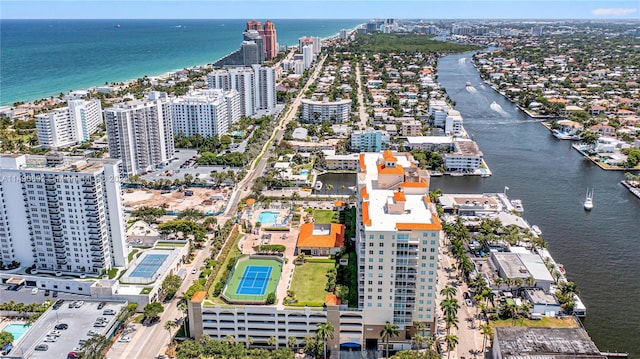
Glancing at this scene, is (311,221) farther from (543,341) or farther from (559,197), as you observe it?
(559,197)

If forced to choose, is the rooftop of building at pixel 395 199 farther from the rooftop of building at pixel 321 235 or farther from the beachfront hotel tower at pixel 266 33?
the beachfront hotel tower at pixel 266 33

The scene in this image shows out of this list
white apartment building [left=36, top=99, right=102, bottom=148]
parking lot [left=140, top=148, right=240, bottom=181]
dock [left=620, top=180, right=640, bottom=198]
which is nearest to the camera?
dock [left=620, top=180, right=640, bottom=198]

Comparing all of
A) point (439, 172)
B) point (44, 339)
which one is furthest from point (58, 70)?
point (44, 339)

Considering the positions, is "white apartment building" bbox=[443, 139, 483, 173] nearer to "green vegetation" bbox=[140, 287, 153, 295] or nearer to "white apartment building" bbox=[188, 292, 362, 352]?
"white apartment building" bbox=[188, 292, 362, 352]

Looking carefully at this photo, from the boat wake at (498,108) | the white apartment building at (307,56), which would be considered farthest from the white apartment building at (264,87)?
the white apartment building at (307,56)

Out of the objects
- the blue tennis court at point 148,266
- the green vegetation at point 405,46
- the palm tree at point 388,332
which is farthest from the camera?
the green vegetation at point 405,46

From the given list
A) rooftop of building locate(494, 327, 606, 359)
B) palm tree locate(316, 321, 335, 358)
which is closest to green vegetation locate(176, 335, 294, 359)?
palm tree locate(316, 321, 335, 358)
